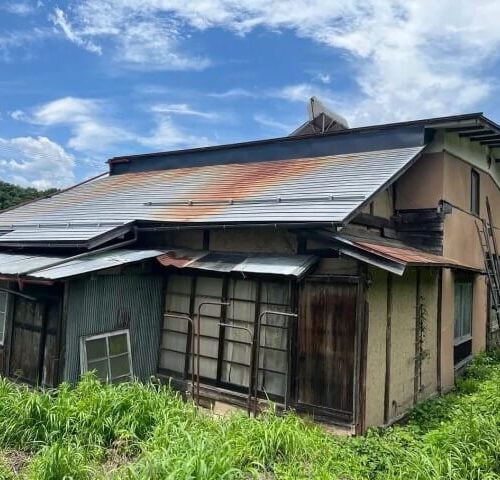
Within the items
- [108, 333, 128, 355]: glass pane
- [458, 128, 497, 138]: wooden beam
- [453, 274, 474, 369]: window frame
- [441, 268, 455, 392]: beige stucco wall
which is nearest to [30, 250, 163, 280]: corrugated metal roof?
[108, 333, 128, 355]: glass pane

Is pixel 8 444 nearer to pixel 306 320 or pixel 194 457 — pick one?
pixel 194 457

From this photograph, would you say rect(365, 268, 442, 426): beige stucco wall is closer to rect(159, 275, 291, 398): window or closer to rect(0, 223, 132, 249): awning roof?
rect(159, 275, 291, 398): window

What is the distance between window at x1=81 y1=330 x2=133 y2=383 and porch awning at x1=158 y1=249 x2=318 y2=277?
4.97 feet

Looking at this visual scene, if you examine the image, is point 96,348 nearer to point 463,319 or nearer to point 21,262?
point 21,262

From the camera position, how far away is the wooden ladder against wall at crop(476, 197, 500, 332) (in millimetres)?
11398

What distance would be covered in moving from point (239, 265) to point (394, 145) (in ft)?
15.8

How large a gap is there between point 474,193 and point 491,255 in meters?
1.75

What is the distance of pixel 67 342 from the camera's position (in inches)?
282

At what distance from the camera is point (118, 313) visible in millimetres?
7918

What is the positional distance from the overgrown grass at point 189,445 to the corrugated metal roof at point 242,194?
9.94 ft

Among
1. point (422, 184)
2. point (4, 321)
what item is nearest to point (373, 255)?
point (422, 184)

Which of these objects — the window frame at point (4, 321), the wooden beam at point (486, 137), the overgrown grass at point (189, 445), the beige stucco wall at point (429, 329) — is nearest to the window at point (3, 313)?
the window frame at point (4, 321)

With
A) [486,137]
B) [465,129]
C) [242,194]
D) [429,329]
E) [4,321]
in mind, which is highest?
[486,137]

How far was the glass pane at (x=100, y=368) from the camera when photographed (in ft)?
24.5
